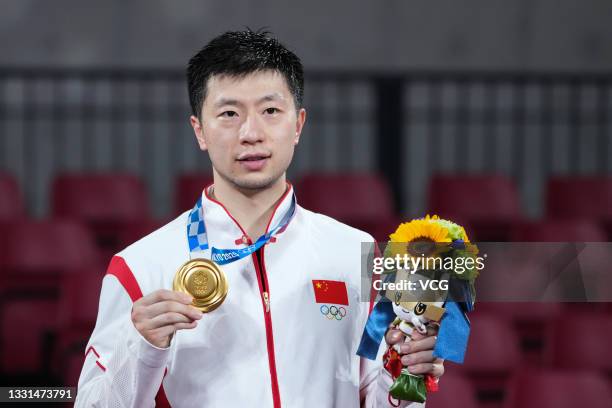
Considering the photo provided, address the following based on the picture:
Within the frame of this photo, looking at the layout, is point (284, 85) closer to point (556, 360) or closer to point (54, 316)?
point (556, 360)

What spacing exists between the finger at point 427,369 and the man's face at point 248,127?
46 cm

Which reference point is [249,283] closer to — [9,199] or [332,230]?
[332,230]

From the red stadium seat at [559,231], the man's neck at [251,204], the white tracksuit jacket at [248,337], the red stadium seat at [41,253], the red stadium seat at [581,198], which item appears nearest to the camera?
the white tracksuit jacket at [248,337]

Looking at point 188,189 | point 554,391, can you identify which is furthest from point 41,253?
point 554,391

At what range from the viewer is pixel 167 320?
6.41ft

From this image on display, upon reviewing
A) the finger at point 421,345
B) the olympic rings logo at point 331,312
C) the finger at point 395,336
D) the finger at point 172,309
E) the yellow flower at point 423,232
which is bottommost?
the finger at point 421,345

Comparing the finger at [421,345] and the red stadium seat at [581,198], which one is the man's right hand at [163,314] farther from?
the red stadium seat at [581,198]

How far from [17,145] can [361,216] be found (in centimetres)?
252

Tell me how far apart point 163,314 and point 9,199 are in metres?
4.21

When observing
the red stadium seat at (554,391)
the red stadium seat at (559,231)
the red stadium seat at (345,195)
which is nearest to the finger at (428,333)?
the red stadium seat at (554,391)

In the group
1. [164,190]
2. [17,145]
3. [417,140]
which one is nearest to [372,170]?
[417,140]

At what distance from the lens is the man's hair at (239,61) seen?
220cm

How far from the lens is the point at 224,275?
2.05 meters
